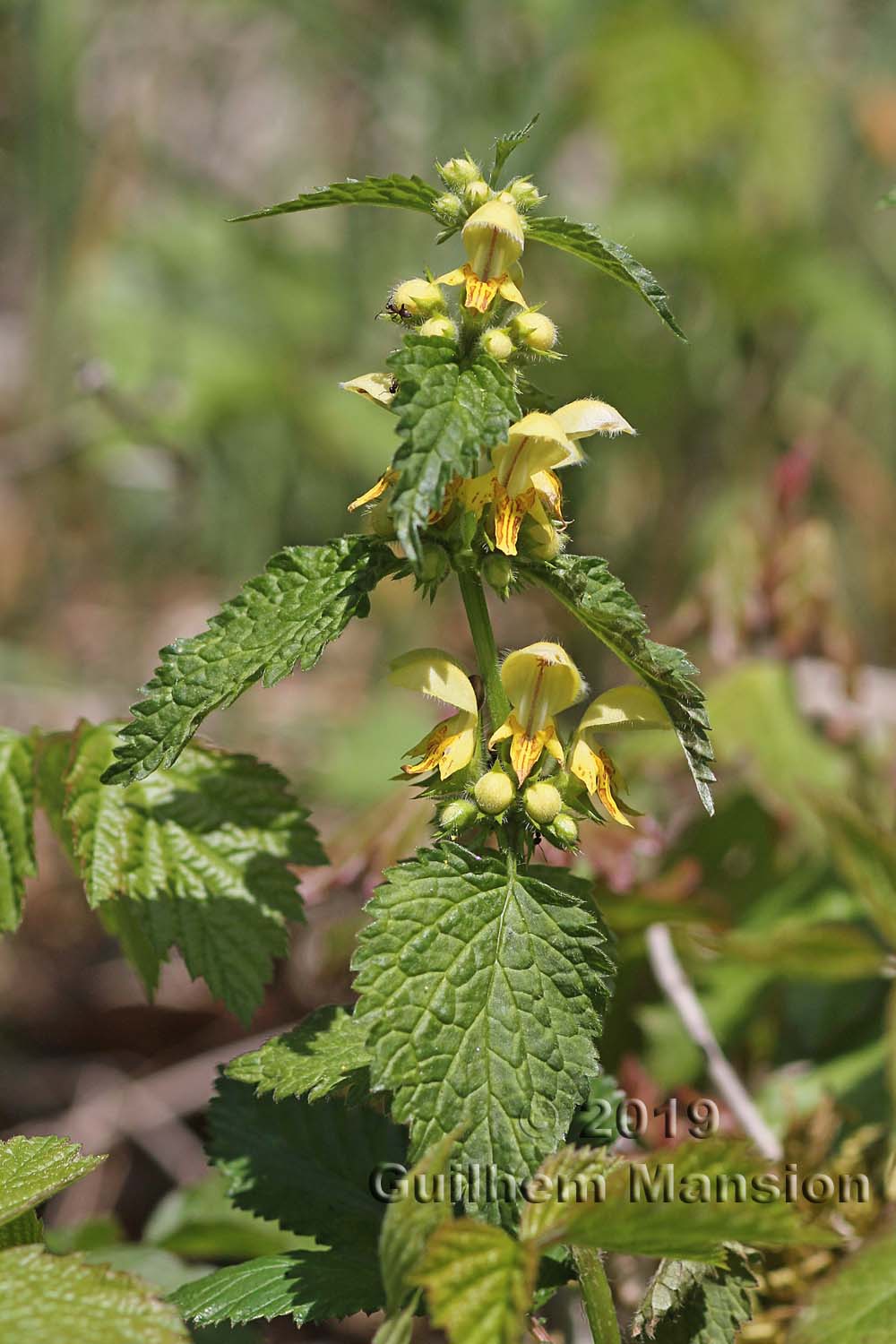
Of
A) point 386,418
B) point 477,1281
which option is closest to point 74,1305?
point 477,1281

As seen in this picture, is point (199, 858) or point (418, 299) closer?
point (418, 299)

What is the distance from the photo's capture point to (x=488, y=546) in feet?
2.85

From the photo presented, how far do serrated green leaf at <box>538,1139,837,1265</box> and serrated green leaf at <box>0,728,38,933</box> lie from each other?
54 centimetres

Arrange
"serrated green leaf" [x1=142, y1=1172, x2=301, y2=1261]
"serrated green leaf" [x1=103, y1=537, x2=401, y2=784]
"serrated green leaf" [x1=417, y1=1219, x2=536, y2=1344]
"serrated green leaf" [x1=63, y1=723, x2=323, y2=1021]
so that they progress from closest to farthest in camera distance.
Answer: "serrated green leaf" [x1=417, y1=1219, x2=536, y2=1344] → "serrated green leaf" [x1=103, y1=537, x2=401, y2=784] → "serrated green leaf" [x1=63, y1=723, x2=323, y2=1021] → "serrated green leaf" [x1=142, y1=1172, x2=301, y2=1261]

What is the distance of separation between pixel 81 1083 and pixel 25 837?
115 cm

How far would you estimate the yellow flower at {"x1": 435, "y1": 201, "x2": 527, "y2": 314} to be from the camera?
→ 81 centimetres

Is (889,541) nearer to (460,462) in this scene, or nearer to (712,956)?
(712,956)

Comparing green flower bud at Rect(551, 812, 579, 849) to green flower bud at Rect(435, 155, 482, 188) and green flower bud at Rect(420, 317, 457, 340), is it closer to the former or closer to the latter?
green flower bud at Rect(420, 317, 457, 340)

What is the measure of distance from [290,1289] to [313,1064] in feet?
0.56

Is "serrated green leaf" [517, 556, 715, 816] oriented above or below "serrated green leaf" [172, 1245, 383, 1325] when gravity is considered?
above

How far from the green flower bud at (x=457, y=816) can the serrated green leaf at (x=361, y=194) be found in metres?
0.42

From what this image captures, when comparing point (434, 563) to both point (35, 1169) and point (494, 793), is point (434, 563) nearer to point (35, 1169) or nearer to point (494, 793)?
point (494, 793)

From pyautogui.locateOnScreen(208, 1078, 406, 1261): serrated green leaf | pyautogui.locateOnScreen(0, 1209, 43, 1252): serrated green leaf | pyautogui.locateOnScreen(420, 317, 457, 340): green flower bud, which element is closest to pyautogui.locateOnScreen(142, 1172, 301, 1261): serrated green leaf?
pyautogui.locateOnScreen(208, 1078, 406, 1261): serrated green leaf

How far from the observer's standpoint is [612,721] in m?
0.92
